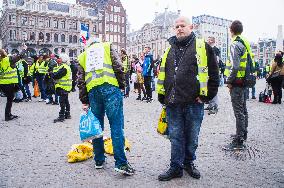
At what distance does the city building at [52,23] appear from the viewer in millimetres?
66812

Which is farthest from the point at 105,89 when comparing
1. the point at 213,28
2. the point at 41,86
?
the point at 213,28

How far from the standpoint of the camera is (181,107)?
14.6 ft

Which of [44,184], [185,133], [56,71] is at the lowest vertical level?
[44,184]

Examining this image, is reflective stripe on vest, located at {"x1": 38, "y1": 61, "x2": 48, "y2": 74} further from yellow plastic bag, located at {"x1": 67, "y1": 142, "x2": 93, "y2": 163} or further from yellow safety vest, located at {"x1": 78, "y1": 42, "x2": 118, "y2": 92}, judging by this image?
yellow safety vest, located at {"x1": 78, "y1": 42, "x2": 118, "y2": 92}

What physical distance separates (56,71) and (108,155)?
4449 millimetres

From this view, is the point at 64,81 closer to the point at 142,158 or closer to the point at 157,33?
the point at 142,158

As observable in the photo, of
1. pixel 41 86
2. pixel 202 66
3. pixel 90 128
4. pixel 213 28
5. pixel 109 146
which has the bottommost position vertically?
pixel 109 146

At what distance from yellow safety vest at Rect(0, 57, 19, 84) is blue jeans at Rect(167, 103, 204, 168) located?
6492 mm

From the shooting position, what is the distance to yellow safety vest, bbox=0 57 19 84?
30.7 ft

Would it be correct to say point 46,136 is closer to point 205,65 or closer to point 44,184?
point 44,184

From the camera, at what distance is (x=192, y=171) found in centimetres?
447

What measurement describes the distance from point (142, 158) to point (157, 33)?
84537mm

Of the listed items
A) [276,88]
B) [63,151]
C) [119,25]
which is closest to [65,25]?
[119,25]

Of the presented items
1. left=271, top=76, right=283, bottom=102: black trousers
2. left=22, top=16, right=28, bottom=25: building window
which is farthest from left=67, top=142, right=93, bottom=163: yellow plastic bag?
left=22, top=16, right=28, bottom=25: building window
